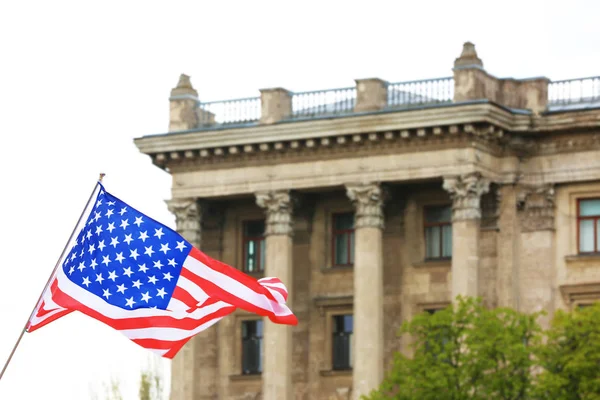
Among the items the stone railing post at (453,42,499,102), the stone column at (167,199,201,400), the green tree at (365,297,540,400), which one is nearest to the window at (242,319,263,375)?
the stone column at (167,199,201,400)

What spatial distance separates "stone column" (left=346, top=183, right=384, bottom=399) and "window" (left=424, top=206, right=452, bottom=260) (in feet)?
5.10

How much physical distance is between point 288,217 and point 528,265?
7.95 metres

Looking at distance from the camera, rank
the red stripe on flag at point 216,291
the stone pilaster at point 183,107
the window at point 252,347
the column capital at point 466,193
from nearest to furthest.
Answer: the red stripe on flag at point 216,291, the column capital at point 466,193, the window at point 252,347, the stone pilaster at point 183,107

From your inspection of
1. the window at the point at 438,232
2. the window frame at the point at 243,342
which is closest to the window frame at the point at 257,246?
the window frame at the point at 243,342

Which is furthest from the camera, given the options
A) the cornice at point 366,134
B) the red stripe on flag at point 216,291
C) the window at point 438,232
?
the window at point 438,232

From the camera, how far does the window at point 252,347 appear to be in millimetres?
69500

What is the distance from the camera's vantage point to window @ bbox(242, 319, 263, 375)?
6950 cm

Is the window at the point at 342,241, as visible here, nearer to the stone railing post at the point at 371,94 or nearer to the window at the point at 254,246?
the window at the point at 254,246

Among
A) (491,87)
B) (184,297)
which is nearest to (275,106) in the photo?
(491,87)

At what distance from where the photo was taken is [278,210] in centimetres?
6781

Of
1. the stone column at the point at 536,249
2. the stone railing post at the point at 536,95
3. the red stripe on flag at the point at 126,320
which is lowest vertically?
the red stripe on flag at the point at 126,320

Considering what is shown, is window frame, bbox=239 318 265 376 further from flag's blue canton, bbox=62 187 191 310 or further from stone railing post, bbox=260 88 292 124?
flag's blue canton, bbox=62 187 191 310

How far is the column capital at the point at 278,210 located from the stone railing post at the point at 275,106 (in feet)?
7.66

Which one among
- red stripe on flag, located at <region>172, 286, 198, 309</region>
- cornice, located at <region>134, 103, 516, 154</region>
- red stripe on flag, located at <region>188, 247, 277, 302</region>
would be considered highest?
cornice, located at <region>134, 103, 516, 154</region>
